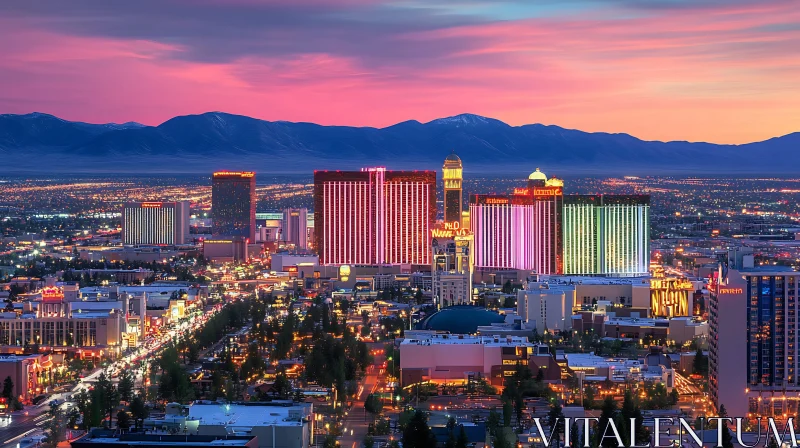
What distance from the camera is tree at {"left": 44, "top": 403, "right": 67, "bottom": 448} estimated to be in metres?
31.8

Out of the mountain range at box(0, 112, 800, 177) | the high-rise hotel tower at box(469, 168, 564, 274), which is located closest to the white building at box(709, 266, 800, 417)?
the high-rise hotel tower at box(469, 168, 564, 274)

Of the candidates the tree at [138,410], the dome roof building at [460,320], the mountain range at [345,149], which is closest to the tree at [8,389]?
the tree at [138,410]

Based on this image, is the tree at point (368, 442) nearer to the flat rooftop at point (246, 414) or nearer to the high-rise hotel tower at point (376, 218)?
the flat rooftop at point (246, 414)

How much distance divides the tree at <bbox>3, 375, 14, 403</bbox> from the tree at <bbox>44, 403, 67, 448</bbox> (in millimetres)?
1264

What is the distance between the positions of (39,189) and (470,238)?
97.1 metres

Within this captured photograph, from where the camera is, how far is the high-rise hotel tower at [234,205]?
10150 cm

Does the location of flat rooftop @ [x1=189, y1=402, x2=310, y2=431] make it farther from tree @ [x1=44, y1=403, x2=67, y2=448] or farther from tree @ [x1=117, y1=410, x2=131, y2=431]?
tree @ [x1=44, y1=403, x2=67, y2=448]

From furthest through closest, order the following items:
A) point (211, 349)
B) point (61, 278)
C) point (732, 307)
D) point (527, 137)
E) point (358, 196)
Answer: point (527, 137) → point (358, 196) → point (61, 278) → point (211, 349) → point (732, 307)

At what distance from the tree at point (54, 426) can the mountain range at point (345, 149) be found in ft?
465

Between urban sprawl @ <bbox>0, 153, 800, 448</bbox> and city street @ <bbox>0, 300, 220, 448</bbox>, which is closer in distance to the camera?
city street @ <bbox>0, 300, 220, 448</bbox>

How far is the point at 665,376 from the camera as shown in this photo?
1602 inches

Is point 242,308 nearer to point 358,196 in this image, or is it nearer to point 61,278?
point 61,278

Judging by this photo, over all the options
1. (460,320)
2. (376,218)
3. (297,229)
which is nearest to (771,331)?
(460,320)

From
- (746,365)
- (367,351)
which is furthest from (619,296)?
(746,365)
